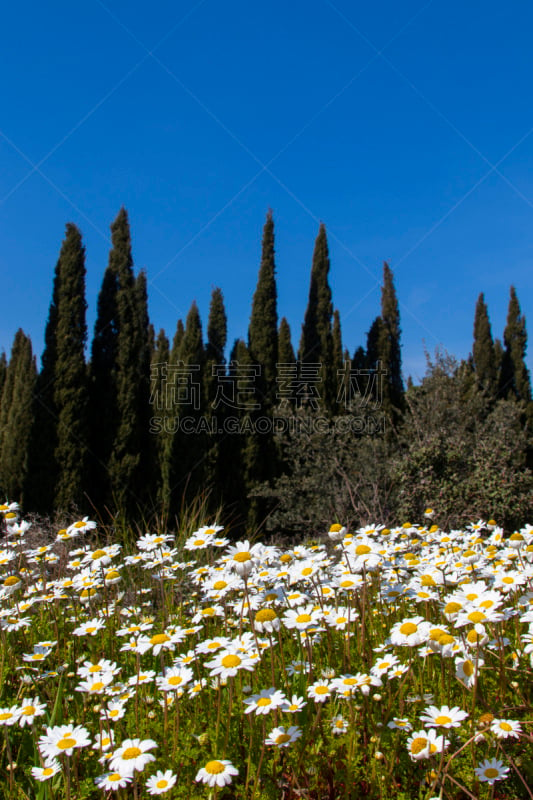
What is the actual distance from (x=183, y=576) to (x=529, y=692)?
2.72 meters

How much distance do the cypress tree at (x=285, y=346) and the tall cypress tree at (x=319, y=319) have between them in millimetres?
661

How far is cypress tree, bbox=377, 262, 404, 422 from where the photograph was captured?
20003mm

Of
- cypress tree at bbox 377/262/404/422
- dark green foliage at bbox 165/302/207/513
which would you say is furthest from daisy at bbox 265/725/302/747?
cypress tree at bbox 377/262/404/422

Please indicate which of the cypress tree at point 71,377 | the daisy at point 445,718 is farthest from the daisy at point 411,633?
the cypress tree at point 71,377

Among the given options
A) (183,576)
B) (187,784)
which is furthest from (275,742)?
(183,576)

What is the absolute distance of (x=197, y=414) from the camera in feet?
46.8

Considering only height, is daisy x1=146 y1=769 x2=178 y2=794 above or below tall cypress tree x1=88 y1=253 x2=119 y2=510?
below

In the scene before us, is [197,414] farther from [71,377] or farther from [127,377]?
[71,377]

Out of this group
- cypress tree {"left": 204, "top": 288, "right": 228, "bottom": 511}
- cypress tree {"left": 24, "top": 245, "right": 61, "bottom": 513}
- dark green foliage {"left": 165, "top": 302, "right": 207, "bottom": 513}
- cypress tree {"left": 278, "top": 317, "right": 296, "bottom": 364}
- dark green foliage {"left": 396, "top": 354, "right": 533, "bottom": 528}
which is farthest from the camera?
cypress tree {"left": 278, "top": 317, "right": 296, "bottom": 364}

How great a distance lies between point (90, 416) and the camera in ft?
43.1

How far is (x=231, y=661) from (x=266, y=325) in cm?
1584

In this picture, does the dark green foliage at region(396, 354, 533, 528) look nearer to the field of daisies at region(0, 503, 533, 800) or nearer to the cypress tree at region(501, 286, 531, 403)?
the field of daisies at region(0, 503, 533, 800)

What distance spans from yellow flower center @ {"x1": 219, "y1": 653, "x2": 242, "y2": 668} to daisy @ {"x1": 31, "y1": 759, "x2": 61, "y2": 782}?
0.58 metres

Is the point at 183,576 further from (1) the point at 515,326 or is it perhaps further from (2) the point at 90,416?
(1) the point at 515,326
